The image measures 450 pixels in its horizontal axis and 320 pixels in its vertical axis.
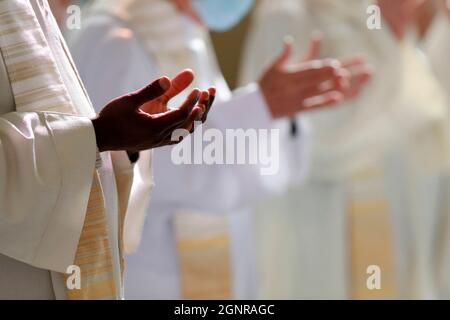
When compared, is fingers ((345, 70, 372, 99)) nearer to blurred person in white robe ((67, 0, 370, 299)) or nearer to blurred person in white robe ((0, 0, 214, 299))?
blurred person in white robe ((67, 0, 370, 299))

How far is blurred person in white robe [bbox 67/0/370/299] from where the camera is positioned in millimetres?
2812

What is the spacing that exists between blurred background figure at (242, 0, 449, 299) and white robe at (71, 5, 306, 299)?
70 cm

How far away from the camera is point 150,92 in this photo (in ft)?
5.35

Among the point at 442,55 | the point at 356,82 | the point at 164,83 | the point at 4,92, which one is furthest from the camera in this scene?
the point at 442,55

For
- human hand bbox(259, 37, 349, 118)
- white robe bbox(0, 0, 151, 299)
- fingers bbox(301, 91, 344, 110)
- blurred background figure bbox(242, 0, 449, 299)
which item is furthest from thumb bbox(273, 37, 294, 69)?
white robe bbox(0, 0, 151, 299)

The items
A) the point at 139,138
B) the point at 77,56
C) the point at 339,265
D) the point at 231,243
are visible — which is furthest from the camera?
the point at 339,265

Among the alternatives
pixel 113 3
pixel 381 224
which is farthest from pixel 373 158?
pixel 113 3

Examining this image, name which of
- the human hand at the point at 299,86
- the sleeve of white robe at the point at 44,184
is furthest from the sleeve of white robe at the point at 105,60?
the sleeve of white robe at the point at 44,184

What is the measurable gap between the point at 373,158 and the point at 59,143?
2351 millimetres

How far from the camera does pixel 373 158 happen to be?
12.9 ft

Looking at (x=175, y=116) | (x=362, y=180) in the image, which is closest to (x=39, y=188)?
(x=175, y=116)

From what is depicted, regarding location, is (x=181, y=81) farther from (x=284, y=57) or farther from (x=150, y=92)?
(x=284, y=57)

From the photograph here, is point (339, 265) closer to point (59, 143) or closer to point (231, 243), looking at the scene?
point (231, 243)

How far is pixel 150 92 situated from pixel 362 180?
234 centimetres
